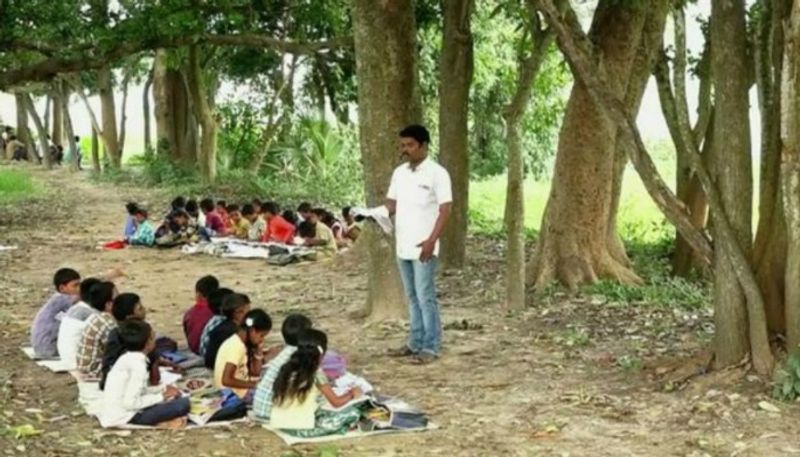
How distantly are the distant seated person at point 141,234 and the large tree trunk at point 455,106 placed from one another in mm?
5289

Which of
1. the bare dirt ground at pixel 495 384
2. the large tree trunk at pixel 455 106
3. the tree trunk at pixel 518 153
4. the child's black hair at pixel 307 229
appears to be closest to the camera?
the bare dirt ground at pixel 495 384

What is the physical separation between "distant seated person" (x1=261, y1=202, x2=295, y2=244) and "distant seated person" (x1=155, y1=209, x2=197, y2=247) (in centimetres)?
117

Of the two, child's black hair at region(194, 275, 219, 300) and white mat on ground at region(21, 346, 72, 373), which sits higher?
child's black hair at region(194, 275, 219, 300)

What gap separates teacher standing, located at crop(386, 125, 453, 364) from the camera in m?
7.68

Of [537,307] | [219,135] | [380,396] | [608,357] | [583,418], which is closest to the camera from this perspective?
[583,418]

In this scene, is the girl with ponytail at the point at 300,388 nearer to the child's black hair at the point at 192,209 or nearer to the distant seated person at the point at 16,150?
the child's black hair at the point at 192,209

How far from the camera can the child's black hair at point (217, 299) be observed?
7648 millimetres

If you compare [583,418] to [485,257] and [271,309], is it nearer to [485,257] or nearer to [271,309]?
[271,309]

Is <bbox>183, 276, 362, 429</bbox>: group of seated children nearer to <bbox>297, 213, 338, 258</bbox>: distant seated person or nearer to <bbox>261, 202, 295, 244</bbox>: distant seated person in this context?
<bbox>297, 213, 338, 258</bbox>: distant seated person

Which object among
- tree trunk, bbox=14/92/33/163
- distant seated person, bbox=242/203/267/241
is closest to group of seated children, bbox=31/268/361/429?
distant seated person, bbox=242/203/267/241

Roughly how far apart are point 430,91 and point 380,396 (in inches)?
659

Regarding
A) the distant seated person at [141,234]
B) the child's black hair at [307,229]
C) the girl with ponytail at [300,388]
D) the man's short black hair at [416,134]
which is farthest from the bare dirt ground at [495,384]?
the distant seated person at [141,234]

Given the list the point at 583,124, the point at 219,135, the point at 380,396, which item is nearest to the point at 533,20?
the point at 583,124

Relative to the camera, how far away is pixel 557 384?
23.6 ft
